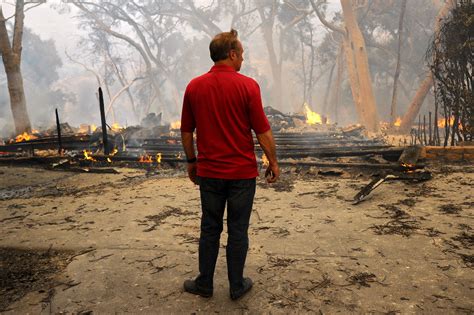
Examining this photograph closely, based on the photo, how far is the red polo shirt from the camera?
2.80 metres

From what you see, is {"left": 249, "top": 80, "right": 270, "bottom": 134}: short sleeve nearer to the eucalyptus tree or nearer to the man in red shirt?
the man in red shirt

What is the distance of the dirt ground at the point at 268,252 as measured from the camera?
2.86 m

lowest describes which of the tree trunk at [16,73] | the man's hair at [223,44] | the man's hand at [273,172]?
the man's hand at [273,172]

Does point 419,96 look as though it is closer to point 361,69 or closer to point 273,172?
point 361,69

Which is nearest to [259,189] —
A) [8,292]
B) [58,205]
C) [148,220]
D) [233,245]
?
[148,220]

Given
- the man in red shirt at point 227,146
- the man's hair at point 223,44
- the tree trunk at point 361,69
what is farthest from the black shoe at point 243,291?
the tree trunk at point 361,69

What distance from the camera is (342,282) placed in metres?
3.08

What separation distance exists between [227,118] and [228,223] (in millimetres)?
840

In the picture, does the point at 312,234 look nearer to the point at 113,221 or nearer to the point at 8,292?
the point at 113,221

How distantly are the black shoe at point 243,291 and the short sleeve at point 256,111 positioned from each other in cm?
124

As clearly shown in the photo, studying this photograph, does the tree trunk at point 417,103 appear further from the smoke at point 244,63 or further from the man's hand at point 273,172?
the man's hand at point 273,172

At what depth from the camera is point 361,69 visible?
19.5m

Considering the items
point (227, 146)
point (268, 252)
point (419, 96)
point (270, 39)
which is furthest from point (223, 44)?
point (270, 39)

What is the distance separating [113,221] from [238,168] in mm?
2864
